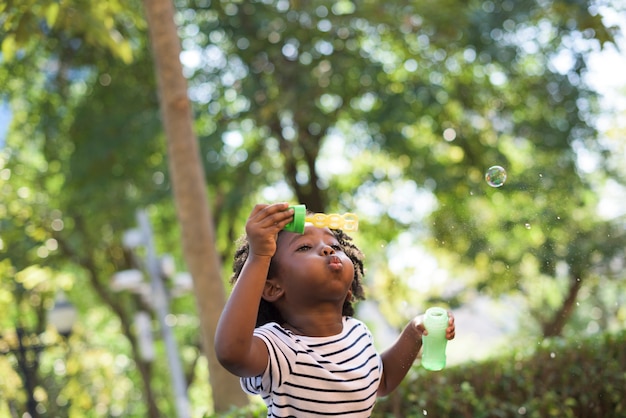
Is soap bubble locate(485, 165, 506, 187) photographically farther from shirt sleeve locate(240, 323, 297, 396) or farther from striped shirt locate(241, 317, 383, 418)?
shirt sleeve locate(240, 323, 297, 396)

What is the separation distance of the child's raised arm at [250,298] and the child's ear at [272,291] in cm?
22

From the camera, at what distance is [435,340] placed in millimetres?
2789

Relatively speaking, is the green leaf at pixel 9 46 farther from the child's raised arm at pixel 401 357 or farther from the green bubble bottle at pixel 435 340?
the green bubble bottle at pixel 435 340

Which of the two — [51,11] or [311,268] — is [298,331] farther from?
[51,11]

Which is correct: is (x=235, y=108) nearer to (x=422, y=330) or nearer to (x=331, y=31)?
(x=331, y=31)

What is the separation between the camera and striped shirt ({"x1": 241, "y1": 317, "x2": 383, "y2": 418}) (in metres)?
2.57

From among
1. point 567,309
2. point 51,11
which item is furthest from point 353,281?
point 567,309

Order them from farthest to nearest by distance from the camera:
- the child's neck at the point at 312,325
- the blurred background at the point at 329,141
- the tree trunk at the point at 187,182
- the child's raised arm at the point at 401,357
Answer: the blurred background at the point at 329,141 → the tree trunk at the point at 187,182 → the child's raised arm at the point at 401,357 → the child's neck at the point at 312,325

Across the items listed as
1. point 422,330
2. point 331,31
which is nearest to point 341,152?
point 331,31

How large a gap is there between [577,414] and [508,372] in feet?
1.47

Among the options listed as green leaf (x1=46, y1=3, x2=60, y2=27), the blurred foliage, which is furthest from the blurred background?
green leaf (x1=46, y1=3, x2=60, y2=27)

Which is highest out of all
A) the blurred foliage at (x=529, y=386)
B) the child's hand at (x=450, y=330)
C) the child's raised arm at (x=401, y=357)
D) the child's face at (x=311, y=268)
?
the child's face at (x=311, y=268)

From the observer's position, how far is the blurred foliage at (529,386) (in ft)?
15.9

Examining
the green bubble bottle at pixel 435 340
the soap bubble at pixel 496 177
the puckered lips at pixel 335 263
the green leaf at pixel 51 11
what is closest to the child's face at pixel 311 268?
the puckered lips at pixel 335 263
